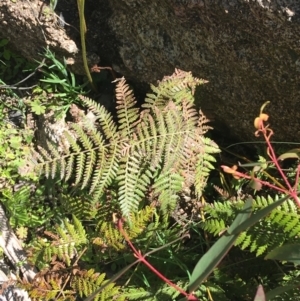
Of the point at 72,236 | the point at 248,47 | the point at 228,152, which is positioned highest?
the point at 248,47

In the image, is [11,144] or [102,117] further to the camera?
[11,144]

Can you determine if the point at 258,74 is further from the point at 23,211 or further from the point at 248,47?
the point at 23,211

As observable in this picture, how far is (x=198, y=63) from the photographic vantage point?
2.19 m

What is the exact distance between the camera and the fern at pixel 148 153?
209 centimetres

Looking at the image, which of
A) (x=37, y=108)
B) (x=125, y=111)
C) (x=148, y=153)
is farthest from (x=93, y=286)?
(x=37, y=108)

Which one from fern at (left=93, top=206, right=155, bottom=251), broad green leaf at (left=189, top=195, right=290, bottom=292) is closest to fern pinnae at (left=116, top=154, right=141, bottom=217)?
fern at (left=93, top=206, right=155, bottom=251)

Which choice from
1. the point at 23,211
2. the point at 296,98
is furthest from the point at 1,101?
the point at 296,98

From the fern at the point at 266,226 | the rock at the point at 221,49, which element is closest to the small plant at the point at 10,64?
the rock at the point at 221,49

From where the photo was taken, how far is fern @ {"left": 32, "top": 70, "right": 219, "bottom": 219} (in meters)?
2.09

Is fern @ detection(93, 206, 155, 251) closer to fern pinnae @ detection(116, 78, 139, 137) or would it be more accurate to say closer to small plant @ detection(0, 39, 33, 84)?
fern pinnae @ detection(116, 78, 139, 137)

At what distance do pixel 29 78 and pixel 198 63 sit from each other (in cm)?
109

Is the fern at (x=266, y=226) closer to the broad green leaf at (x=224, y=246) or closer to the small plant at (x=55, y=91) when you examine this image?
the broad green leaf at (x=224, y=246)

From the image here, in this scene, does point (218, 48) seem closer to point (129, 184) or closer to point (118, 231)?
point (129, 184)

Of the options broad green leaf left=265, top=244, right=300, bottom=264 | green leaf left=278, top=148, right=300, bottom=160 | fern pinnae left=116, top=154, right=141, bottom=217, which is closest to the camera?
broad green leaf left=265, top=244, right=300, bottom=264
